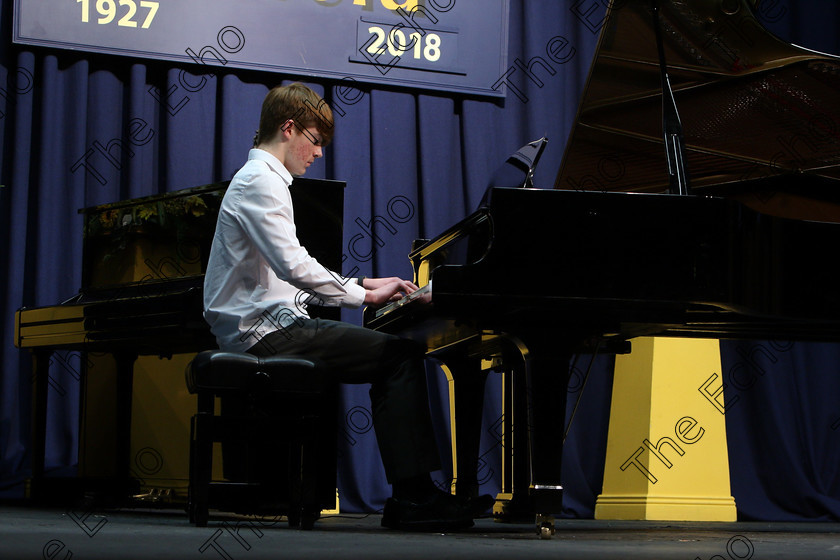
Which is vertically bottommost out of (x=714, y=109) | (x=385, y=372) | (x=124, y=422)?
(x=124, y=422)

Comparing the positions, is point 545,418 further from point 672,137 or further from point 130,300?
point 130,300

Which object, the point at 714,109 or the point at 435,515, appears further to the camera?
the point at 714,109

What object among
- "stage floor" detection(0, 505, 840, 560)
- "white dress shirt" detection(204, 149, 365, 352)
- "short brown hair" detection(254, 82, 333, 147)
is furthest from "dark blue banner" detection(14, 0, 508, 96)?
"stage floor" detection(0, 505, 840, 560)

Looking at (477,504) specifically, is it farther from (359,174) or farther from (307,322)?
(359,174)

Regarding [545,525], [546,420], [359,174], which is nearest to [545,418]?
[546,420]

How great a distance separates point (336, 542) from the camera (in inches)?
85.3

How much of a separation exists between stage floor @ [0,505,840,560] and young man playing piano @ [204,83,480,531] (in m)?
0.15

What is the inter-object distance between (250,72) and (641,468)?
239 cm

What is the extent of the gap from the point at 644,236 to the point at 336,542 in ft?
3.41

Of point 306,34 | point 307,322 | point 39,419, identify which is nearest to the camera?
point 307,322

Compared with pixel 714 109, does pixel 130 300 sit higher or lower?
lower

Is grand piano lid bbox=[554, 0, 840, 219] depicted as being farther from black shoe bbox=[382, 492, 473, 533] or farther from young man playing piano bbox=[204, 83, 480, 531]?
black shoe bbox=[382, 492, 473, 533]

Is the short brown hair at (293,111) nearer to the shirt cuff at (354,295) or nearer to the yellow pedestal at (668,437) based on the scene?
the shirt cuff at (354,295)

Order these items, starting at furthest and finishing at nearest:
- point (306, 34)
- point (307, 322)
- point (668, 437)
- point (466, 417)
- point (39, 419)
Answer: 1. point (306, 34)
2. point (668, 437)
3. point (39, 419)
4. point (466, 417)
5. point (307, 322)
